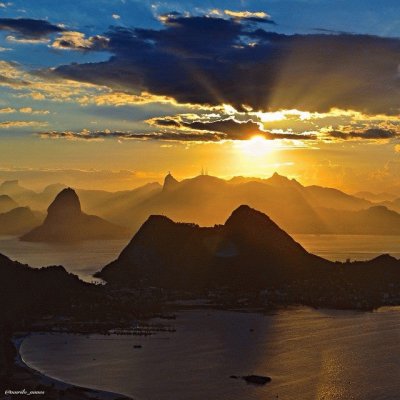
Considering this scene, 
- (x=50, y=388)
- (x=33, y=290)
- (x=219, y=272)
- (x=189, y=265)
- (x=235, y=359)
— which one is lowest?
(x=235, y=359)

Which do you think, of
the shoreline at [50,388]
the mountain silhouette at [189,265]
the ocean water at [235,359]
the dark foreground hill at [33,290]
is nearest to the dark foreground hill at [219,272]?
the mountain silhouette at [189,265]

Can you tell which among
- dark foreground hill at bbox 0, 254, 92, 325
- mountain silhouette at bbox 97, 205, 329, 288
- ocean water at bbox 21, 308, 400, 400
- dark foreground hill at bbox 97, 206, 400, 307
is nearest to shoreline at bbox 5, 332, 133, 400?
ocean water at bbox 21, 308, 400, 400

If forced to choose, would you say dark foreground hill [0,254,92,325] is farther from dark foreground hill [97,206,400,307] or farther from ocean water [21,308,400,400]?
dark foreground hill [97,206,400,307]

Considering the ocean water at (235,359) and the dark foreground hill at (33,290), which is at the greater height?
the dark foreground hill at (33,290)

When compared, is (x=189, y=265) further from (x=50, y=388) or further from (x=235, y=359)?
(x=50, y=388)

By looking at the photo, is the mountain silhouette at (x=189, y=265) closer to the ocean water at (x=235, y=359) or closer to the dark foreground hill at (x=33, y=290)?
the dark foreground hill at (x=33, y=290)

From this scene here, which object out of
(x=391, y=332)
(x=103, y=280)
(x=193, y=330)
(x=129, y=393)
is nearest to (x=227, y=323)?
(x=193, y=330)

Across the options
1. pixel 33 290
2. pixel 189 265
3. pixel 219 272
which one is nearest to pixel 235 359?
pixel 33 290

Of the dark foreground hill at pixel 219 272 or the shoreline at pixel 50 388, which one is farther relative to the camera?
the dark foreground hill at pixel 219 272

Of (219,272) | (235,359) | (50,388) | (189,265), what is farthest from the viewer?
(189,265)
